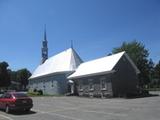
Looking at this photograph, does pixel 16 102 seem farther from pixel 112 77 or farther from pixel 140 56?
pixel 140 56

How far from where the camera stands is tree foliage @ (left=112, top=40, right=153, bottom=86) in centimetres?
6680

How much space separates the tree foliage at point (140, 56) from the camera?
219 ft

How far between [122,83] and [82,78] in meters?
8.44

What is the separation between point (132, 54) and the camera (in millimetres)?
72688

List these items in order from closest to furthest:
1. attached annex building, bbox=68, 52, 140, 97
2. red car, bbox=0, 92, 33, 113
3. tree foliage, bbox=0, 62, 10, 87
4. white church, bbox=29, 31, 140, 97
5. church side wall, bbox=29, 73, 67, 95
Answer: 1. red car, bbox=0, 92, 33, 113
2. attached annex building, bbox=68, 52, 140, 97
3. white church, bbox=29, 31, 140, 97
4. church side wall, bbox=29, 73, 67, 95
5. tree foliage, bbox=0, 62, 10, 87

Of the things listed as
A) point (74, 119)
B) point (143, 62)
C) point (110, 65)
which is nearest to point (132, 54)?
point (143, 62)

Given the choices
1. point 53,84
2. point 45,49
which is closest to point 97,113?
point 53,84

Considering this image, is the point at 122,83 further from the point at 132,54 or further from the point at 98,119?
the point at 132,54

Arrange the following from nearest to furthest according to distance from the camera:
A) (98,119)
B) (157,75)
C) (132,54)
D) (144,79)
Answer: (98,119), (144,79), (132,54), (157,75)

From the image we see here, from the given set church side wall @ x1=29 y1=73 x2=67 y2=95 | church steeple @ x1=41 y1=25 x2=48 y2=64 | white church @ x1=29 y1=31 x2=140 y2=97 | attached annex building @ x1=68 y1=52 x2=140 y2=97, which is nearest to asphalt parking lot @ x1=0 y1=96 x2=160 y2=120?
attached annex building @ x1=68 y1=52 x2=140 y2=97

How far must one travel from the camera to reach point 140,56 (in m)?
72.8

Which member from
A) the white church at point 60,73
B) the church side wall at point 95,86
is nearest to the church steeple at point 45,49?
the white church at point 60,73

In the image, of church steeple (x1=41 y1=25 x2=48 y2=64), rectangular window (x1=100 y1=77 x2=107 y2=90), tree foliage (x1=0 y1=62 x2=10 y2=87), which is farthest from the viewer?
church steeple (x1=41 y1=25 x2=48 y2=64)

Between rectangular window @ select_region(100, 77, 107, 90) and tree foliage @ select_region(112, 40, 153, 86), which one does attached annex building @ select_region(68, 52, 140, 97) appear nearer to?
rectangular window @ select_region(100, 77, 107, 90)
